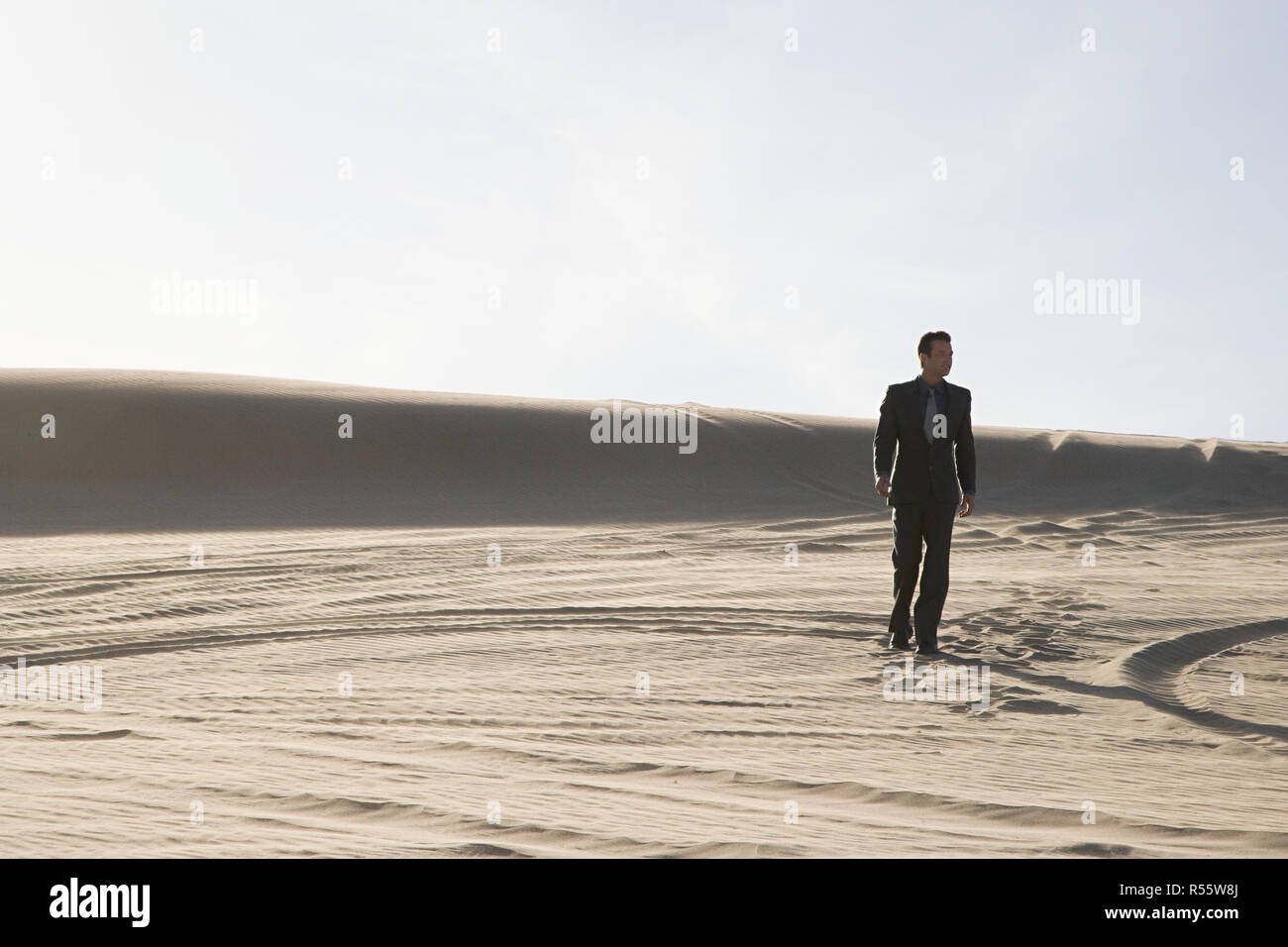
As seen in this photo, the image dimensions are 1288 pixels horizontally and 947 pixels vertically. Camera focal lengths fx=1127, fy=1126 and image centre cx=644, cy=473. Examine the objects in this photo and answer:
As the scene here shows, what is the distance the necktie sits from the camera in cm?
688

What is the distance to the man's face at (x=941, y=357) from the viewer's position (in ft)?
22.4

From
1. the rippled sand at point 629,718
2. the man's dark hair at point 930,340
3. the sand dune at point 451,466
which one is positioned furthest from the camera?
the sand dune at point 451,466

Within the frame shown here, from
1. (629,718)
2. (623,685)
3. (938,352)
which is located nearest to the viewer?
(629,718)

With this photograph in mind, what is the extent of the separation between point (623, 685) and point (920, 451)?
2.38 metres

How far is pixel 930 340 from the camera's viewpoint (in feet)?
22.5

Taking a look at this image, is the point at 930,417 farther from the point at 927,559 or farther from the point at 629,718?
the point at 629,718

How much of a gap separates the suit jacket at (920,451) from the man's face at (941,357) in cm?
16

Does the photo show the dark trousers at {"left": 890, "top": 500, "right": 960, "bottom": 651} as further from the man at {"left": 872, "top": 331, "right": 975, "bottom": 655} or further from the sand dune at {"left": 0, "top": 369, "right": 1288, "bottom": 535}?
the sand dune at {"left": 0, "top": 369, "right": 1288, "bottom": 535}

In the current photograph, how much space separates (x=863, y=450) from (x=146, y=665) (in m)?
18.6

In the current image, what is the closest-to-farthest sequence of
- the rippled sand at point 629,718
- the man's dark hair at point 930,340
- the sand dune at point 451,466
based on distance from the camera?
the rippled sand at point 629,718
the man's dark hair at point 930,340
the sand dune at point 451,466

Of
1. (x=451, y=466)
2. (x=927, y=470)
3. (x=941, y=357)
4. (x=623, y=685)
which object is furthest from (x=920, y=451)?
(x=451, y=466)

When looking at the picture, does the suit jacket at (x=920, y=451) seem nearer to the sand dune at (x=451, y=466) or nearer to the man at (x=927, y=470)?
the man at (x=927, y=470)

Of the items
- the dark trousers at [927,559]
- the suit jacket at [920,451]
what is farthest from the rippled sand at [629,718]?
the suit jacket at [920,451]
